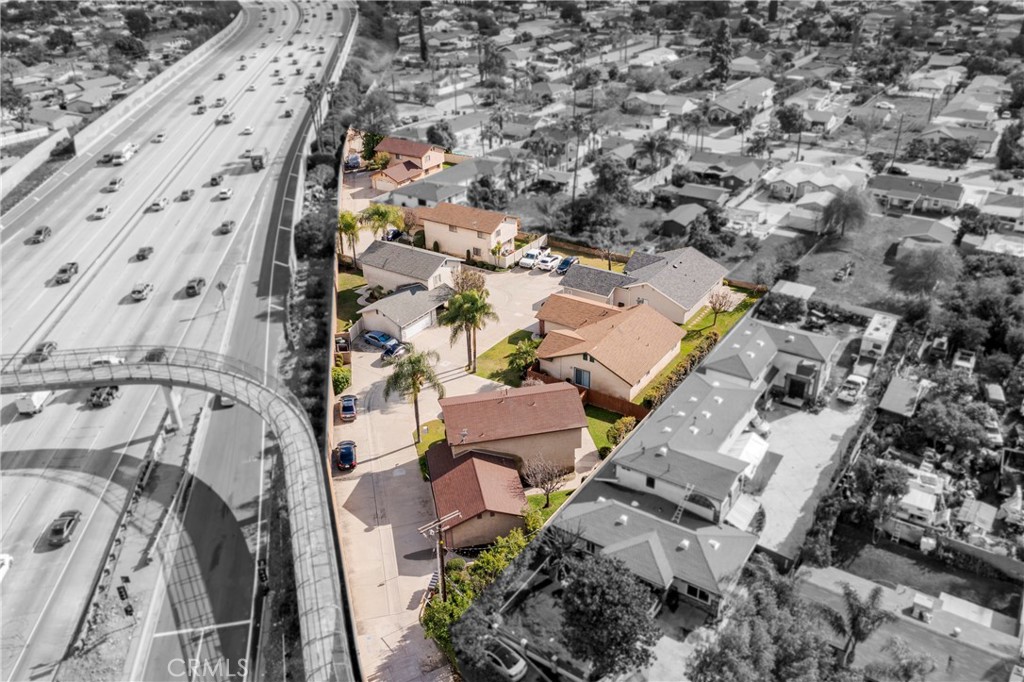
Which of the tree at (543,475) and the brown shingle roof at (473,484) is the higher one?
the brown shingle roof at (473,484)

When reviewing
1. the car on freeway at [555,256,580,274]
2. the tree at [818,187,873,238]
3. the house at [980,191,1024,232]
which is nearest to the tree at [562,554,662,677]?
the car on freeway at [555,256,580,274]

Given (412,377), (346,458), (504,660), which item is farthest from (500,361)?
(504,660)

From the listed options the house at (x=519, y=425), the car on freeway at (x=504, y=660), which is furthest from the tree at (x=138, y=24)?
the car on freeway at (x=504, y=660)

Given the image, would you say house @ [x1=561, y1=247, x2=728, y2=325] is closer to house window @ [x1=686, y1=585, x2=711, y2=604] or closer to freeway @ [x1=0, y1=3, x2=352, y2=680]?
freeway @ [x1=0, y1=3, x2=352, y2=680]

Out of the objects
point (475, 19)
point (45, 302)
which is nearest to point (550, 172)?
point (45, 302)

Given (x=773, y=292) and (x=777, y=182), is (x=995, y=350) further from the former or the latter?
(x=777, y=182)

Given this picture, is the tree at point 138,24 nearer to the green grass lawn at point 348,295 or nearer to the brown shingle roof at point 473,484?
the green grass lawn at point 348,295

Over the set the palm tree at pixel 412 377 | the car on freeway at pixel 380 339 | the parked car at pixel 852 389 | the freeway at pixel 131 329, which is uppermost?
the palm tree at pixel 412 377

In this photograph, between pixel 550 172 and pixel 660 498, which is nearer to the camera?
pixel 660 498
